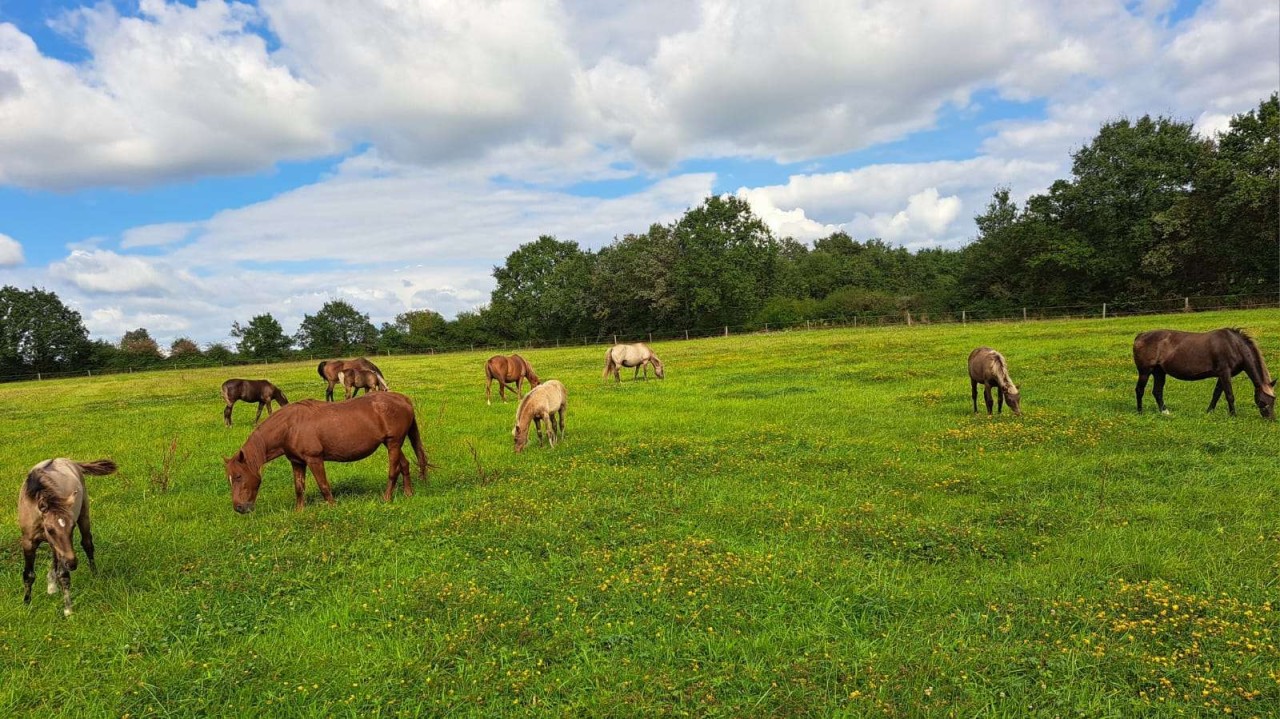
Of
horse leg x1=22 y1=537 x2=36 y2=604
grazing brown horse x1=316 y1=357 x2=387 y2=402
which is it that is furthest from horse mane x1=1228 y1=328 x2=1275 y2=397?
grazing brown horse x1=316 y1=357 x2=387 y2=402

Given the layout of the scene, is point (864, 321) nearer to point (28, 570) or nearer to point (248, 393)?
point (248, 393)

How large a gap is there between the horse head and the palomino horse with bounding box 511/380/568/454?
4947 millimetres

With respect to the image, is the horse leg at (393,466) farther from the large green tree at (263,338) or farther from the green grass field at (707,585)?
the large green tree at (263,338)

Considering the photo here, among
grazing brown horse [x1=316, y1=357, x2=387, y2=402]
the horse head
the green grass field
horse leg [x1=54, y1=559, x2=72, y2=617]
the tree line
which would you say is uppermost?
the tree line

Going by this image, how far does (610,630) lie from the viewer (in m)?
5.26

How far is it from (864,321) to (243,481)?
5928 cm

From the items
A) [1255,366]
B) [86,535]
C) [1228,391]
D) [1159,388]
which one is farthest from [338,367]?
[1255,366]

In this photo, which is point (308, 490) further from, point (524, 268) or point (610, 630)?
point (524, 268)

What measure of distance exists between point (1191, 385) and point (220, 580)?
21.9 metres

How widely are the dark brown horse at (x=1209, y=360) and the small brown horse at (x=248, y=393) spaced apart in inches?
906

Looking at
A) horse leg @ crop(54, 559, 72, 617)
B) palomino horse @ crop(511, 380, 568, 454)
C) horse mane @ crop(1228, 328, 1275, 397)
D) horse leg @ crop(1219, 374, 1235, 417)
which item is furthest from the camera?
palomino horse @ crop(511, 380, 568, 454)

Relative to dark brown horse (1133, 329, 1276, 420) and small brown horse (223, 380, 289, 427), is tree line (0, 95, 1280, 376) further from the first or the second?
small brown horse (223, 380, 289, 427)

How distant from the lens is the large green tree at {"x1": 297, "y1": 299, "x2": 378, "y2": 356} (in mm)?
105938

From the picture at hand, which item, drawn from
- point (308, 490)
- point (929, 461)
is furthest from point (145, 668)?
point (929, 461)
